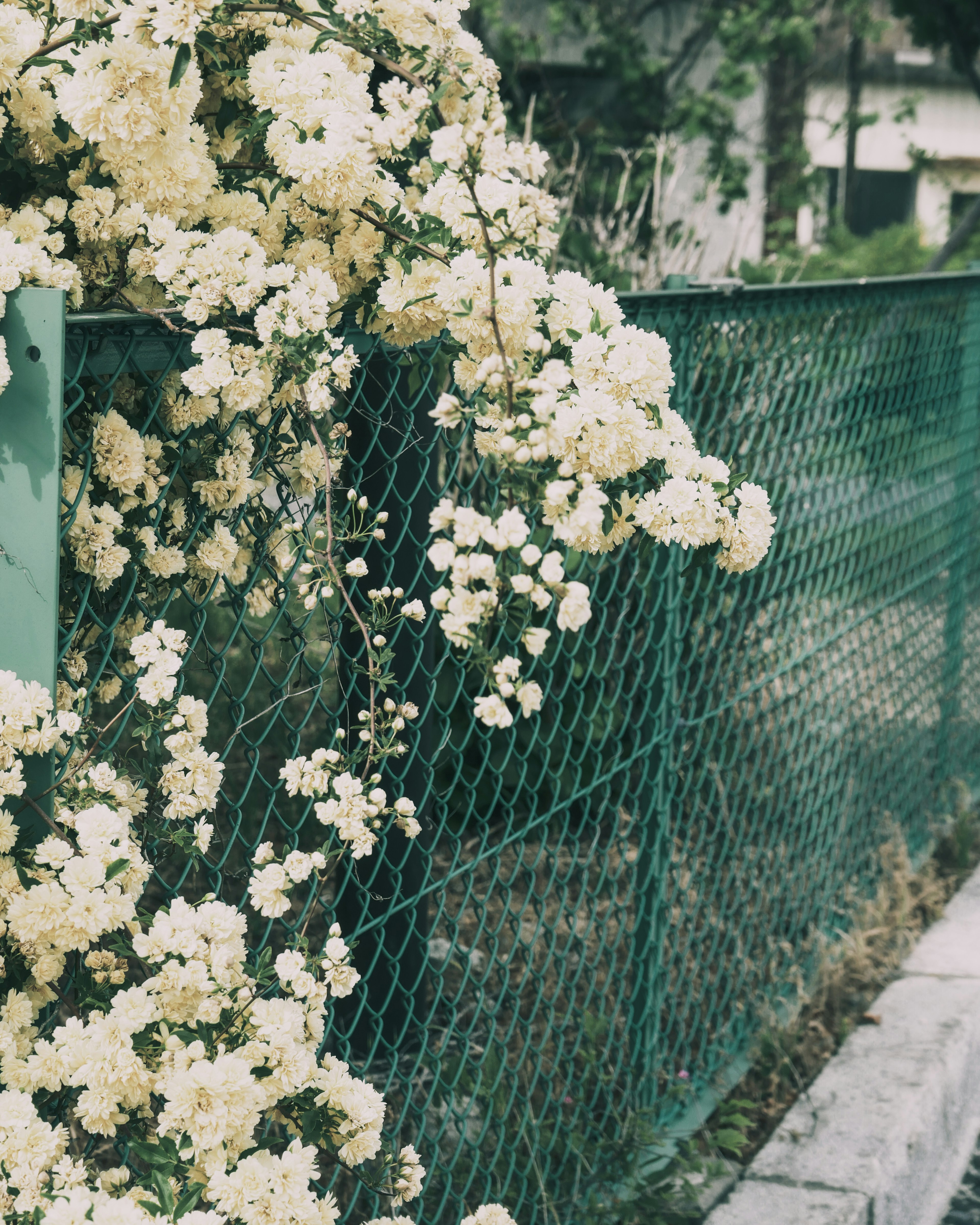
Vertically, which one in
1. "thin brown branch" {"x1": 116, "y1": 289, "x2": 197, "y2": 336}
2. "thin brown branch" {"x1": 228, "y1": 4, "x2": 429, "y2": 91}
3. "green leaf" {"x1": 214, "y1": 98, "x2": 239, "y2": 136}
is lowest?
"thin brown branch" {"x1": 116, "y1": 289, "x2": 197, "y2": 336}

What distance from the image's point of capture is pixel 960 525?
183 inches

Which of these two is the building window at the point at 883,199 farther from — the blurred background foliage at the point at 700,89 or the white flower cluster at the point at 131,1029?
the white flower cluster at the point at 131,1029

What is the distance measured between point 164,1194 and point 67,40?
1221 mm

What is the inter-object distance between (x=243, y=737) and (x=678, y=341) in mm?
1303

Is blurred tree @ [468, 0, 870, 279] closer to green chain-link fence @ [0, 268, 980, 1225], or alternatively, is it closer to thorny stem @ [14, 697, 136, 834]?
green chain-link fence @ [0, 268, 980, 1225]

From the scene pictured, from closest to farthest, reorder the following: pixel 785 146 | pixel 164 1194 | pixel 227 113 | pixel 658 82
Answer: pixel 164 1194
pixel 227 113
pixel 658 82
pixel 785 146

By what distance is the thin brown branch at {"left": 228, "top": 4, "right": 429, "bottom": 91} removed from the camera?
4.92 feet

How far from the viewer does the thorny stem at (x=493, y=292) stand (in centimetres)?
139

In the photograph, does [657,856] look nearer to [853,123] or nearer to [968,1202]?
[968,1202]

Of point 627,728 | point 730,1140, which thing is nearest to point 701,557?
point 730,1140

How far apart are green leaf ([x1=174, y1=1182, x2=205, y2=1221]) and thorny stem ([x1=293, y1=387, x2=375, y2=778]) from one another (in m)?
0.52

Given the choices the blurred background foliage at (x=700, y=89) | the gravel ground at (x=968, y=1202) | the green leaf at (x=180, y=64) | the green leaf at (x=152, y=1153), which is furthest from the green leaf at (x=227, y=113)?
the blurred background foliage at (x=700, y=89)

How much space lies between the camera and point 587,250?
14.3 ft

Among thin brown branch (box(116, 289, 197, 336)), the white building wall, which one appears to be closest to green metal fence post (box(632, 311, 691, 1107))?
thin brown branch (box(116, 289, 197, 336))
